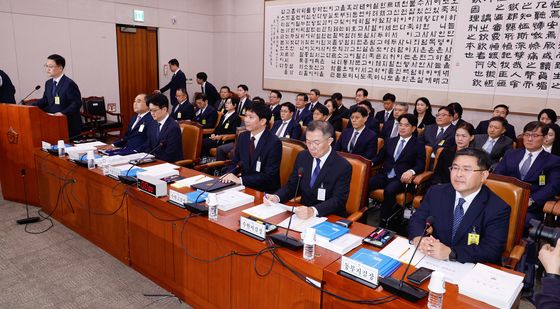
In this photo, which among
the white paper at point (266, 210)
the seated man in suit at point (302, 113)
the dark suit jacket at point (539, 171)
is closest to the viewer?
the white paper at point (266, 210)

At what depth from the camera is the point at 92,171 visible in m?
2.83

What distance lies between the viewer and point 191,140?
377cm

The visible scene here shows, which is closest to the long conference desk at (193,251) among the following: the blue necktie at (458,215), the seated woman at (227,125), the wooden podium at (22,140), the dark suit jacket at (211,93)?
the wooden podium at (22,140)

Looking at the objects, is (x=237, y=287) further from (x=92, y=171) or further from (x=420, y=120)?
(x=420, y=120)

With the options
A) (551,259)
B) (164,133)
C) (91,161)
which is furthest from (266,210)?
(164,133)

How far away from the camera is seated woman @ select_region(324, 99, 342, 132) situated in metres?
5.62

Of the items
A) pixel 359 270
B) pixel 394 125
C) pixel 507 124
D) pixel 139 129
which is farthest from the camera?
pixel 394 125

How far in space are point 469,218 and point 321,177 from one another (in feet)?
2.94

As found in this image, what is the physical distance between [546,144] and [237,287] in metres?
3.25

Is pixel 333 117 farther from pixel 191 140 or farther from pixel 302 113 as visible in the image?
pixel 191 140

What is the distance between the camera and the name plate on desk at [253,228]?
1.80 metres

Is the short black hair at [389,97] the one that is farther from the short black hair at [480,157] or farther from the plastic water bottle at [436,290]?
the plastic water bottle at [436,290]

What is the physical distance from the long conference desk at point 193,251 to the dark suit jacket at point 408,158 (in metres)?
1.74

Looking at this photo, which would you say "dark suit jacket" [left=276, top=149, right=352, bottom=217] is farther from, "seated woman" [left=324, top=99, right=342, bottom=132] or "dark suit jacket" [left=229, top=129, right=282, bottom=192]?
"seated woman" [left=324, top=99, right=342, bottom=132]
